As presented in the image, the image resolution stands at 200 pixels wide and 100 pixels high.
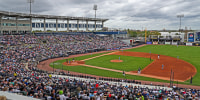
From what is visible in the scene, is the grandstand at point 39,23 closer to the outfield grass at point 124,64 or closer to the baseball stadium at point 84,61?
the baseball stadium at point 84,61

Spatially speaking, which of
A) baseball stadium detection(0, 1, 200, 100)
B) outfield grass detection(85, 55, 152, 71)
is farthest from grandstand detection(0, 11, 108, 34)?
outfield grass detection(85, 55, 152, 71)

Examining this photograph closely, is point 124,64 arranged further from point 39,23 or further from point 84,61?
point 39,23

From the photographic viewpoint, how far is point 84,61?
42.3 m

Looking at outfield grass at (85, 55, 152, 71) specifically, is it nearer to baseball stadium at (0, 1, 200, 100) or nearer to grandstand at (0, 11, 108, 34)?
baseball stadium at (0, 1, 200, 100)

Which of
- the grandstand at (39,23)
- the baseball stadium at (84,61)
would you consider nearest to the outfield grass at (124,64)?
the baseball stadium at (84,61)

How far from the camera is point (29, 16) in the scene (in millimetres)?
57938

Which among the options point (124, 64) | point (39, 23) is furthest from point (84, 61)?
point (39, 23)

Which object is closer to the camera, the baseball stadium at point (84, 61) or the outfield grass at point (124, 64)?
the baseball stadium at point (84, 61)

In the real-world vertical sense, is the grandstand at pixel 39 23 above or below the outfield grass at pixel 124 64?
above

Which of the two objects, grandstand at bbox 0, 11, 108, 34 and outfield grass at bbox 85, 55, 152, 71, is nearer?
outfield grass at bbox 85, 55, 152, 71

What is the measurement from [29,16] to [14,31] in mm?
7243

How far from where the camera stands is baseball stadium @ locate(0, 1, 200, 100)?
Result: 17422 millimetres

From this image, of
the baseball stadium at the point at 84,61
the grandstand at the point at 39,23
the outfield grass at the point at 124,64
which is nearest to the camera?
the baseball stadium at the point at 84,61

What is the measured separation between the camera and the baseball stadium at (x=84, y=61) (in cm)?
1742
